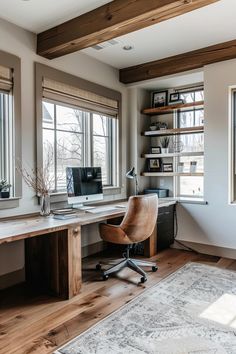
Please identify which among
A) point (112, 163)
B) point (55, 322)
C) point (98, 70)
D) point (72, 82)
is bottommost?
point (55, 322)

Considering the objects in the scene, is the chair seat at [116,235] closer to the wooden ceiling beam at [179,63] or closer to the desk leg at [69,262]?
the desk leg at [69,262]

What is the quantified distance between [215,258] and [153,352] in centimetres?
219

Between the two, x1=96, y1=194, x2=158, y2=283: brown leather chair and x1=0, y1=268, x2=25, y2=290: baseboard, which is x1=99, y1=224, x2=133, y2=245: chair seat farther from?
x1=0, y1=268, x2=25, y2=290: baseboard

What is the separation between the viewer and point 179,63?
3.91 meters

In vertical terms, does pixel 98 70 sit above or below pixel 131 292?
above

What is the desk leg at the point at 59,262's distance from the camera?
2.61 meters

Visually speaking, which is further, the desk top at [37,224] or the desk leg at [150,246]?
the desk leg at [150,246]

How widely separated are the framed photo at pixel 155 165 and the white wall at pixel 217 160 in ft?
3.15

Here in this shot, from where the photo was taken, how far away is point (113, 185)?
4414 millimetres

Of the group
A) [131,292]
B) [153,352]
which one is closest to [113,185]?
[131,292]

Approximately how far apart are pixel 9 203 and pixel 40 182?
444 millimetres

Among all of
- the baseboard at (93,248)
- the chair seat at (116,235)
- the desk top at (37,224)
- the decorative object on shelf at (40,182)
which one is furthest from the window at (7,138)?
the baseboard at (93,248)

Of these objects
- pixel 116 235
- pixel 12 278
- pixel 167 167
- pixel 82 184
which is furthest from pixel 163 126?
pixel 12 278

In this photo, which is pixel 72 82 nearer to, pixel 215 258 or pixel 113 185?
pixel 113 185
